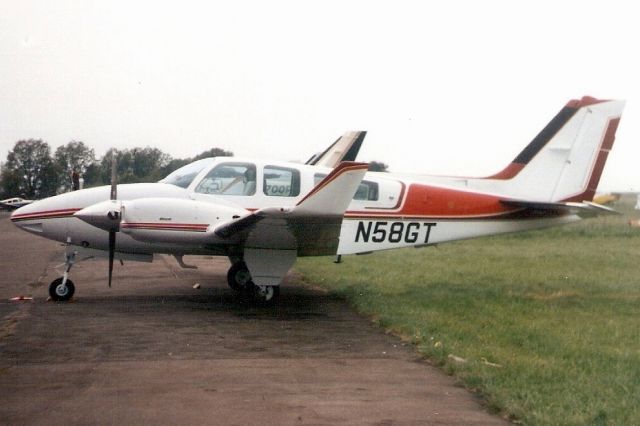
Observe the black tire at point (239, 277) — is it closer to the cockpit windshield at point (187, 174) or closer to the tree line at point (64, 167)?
the cockpit windshield at point (187, 174)

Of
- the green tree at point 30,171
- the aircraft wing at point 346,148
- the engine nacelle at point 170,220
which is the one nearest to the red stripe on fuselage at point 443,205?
the engine nacelle at point 170,220

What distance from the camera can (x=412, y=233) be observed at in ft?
41.7

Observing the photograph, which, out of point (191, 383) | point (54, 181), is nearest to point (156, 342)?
point (191, 383)

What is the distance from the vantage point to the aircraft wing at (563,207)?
12570mm

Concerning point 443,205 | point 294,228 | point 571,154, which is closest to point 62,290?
point 294,228

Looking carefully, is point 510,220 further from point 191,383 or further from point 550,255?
point 191,383

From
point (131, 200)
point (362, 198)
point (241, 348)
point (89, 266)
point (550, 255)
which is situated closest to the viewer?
point (241, 348)

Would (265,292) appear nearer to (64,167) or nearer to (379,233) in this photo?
(379,233)

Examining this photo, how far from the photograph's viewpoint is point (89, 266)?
17203 millimetres

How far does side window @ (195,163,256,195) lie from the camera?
11.8 m

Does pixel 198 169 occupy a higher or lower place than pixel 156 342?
higher

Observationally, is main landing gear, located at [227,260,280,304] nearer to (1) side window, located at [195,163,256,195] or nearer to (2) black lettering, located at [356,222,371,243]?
(1) side window, located at [195,163,256,195]

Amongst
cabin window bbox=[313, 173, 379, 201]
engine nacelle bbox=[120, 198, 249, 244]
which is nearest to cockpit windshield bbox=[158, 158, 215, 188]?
engine nacelle bbox=[120, 198, 249, 244]

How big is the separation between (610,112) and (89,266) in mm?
12110
